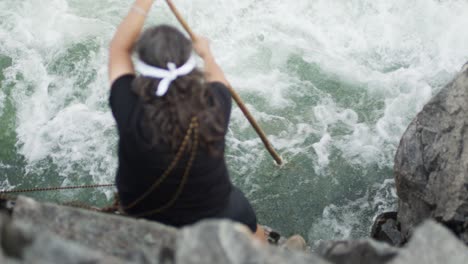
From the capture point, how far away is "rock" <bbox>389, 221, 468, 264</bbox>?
2.83 m

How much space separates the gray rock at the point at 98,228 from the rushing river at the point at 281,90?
9.11 feet

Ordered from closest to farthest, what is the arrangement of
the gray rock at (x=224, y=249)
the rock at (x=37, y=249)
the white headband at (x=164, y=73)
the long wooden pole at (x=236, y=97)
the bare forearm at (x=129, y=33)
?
the rock at (x=37, y=249), the gray rock at (x=224, y=249), the white headband at (x=164, y=73), the bare forearm at (x=129, y=33), the long wooden pole at (x=236, y=97)

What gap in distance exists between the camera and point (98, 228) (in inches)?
129

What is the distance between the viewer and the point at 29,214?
3.41m

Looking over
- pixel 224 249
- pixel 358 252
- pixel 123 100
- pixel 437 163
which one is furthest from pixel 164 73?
pixel 437 163

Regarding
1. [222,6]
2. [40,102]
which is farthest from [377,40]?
[40,102]

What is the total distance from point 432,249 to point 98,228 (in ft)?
5.66

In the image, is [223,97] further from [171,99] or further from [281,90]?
[281,90]

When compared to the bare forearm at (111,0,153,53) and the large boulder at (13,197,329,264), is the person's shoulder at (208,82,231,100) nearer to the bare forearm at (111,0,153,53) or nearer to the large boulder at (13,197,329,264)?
the bare forearm at (111,0,153,53)

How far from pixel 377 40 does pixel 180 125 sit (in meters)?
5.38

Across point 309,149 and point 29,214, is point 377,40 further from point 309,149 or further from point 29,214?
point 29,214

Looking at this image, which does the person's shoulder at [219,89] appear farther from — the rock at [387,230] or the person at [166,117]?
the rock at [387,230]

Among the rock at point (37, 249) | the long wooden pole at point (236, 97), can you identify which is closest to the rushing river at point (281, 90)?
the long wooden pole at point (236, 97)

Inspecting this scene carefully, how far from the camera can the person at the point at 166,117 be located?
9.67 ft
